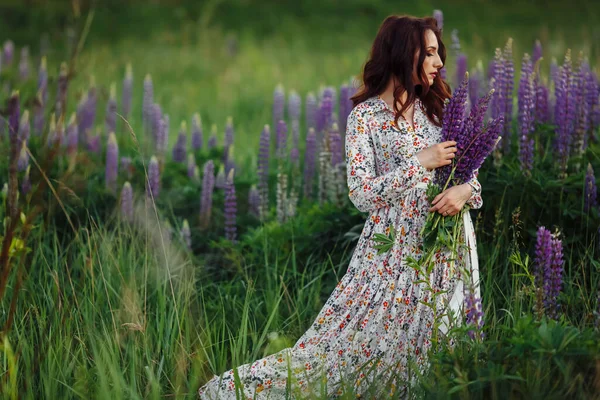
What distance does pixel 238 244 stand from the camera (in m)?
4.73

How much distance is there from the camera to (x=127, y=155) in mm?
5961

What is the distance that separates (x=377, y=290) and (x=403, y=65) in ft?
2.88

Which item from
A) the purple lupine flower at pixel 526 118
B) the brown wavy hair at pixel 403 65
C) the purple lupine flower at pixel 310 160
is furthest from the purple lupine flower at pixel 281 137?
the brown wavy hair at pixel 403 65

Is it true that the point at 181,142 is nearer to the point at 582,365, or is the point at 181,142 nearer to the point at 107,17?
the point at 582,365

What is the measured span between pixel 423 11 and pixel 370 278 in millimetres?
9771

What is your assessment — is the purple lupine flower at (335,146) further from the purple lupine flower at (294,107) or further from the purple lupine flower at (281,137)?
the purple lupine flower at (294,107)

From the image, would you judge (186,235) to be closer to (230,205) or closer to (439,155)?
(230,205)

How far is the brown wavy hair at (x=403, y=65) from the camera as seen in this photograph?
10.2 ft

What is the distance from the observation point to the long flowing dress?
119 inches

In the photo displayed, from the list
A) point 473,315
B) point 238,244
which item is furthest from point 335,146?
point 473,315

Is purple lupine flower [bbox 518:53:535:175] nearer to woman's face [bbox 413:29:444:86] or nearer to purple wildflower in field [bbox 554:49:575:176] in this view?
purple wildflower in field [bbox 554:49:575:176]

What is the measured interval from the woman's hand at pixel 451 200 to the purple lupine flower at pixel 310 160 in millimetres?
2390

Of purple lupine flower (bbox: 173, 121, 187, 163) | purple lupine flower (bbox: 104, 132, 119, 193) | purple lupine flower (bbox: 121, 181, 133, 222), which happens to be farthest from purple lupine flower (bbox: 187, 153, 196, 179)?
purple lupine flower (bbox: 121, 181, 133, 222)

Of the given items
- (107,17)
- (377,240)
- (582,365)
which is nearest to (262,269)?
(377,240)
